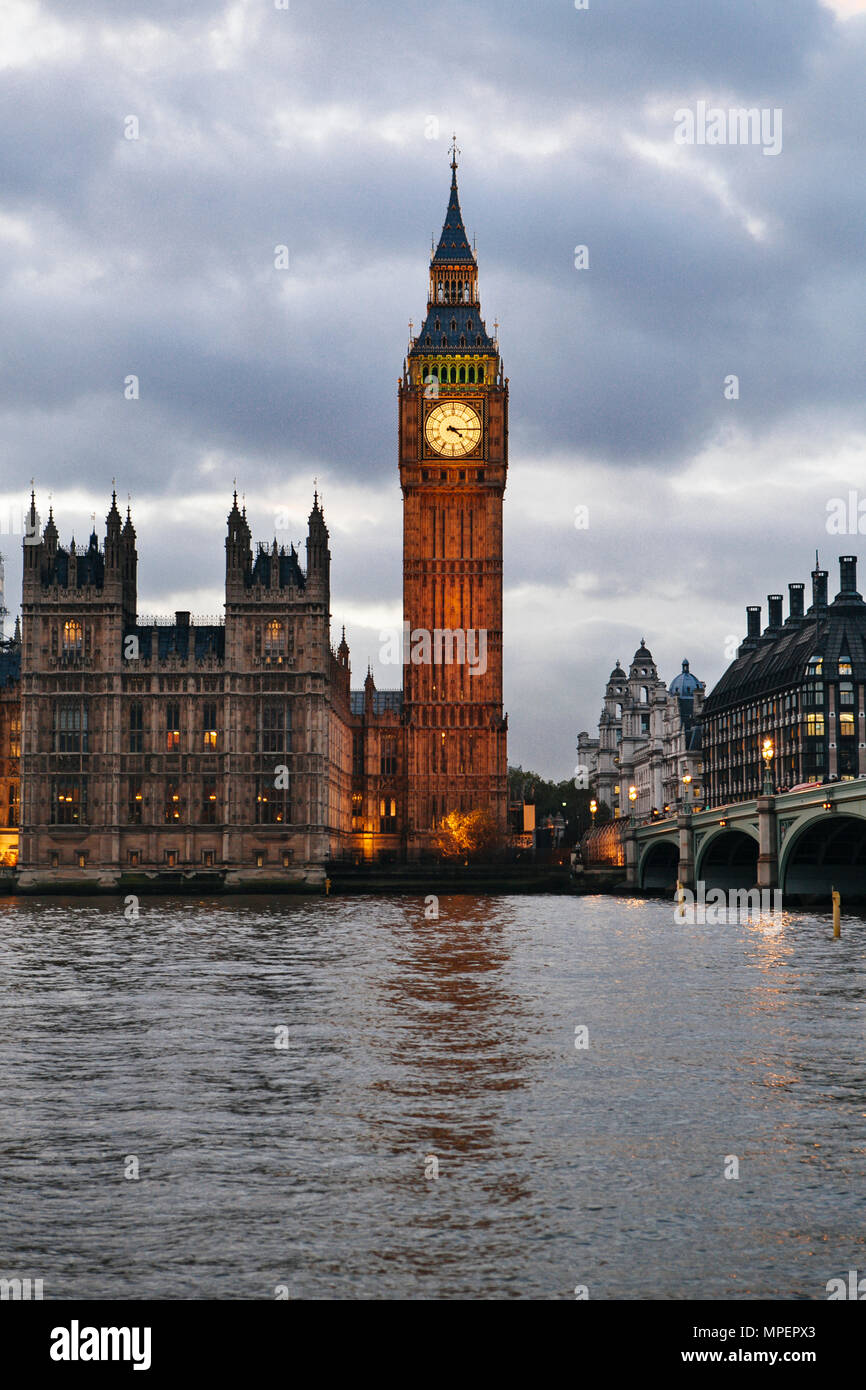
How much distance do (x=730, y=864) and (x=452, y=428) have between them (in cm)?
6575

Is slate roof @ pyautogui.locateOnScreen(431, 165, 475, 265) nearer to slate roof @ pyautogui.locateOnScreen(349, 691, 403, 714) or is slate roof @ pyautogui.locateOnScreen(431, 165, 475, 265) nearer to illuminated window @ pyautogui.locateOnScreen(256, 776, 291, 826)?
slate roof @ pyautogui.locateOnScreen(349, 691, 403, 714)

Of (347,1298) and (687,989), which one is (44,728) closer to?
(687,989)

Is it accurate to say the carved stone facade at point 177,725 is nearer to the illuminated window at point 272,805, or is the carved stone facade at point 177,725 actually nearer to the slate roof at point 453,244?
the illuminated window at point 272,805

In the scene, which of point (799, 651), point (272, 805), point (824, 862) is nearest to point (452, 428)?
point (799, 651)

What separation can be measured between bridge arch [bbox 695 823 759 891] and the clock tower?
37645 mm

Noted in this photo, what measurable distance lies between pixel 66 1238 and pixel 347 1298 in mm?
3547

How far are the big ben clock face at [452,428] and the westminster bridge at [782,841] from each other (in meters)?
54.1

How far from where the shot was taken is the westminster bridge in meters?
79.1

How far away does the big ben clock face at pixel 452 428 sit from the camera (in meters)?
161

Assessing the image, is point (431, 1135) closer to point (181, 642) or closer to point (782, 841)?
point (782, 841)

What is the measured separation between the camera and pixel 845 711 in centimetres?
16075

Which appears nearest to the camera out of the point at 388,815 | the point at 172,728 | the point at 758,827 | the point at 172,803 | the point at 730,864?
the point at 758,827

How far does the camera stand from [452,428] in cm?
16175

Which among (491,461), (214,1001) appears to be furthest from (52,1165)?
(491,461)
